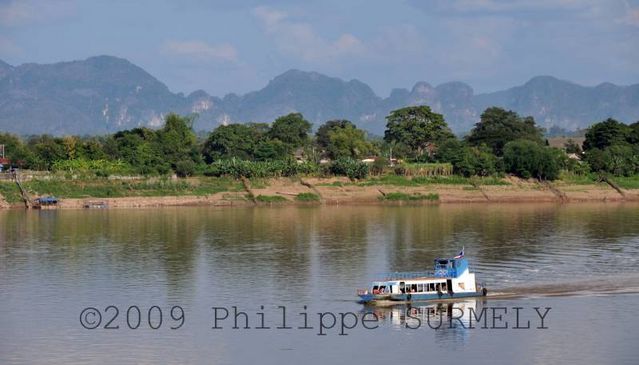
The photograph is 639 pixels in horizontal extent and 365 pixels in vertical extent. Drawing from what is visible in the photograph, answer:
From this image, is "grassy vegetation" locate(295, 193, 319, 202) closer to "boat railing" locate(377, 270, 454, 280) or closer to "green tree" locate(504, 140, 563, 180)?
"green tree" locate(504, 140, 563, 180)

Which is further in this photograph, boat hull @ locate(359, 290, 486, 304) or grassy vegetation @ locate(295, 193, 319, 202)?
grassy vegetation @ locate(295, 193, 319, 202)

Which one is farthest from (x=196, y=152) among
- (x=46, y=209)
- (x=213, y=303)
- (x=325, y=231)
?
(x=213, y=303)

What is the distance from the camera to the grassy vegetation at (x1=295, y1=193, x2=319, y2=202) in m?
96.1

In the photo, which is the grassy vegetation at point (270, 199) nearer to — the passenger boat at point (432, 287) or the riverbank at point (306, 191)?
the riverbank at point (306, 191)

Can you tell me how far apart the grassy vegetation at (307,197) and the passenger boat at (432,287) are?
52813 millimetres

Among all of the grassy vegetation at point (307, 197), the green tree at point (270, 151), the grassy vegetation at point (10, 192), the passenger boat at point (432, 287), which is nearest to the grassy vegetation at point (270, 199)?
the grassy vegetation at point (307, 197)

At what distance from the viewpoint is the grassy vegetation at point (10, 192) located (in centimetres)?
9001

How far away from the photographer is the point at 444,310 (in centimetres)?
4094

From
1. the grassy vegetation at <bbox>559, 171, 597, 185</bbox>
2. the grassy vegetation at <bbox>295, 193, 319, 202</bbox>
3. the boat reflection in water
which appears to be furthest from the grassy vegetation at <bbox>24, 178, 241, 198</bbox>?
the boat reflection in water

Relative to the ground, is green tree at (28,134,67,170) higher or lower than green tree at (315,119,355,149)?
lower

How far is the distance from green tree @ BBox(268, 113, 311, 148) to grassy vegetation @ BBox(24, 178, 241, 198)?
96.3 feet

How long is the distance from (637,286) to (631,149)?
70492 mm

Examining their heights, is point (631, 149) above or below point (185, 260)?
above

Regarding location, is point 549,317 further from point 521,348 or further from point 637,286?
point 637,286
